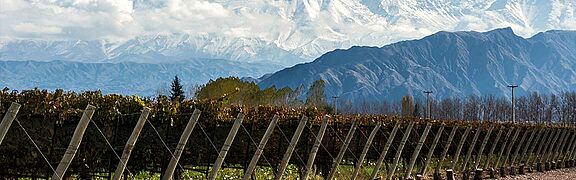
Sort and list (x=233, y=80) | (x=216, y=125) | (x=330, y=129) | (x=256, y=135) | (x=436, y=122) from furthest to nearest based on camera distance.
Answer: (x=233, y=80), (x=436, y=122), (x=330, y=129), (x=256, y=135), (x=216, y=125)

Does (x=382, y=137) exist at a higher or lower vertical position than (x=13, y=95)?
lower

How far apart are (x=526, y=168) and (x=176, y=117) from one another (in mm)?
16785

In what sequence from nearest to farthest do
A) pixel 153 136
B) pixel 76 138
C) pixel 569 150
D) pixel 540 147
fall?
1. pixel 76 138
2. pixel 153 136
3. pixel 540 147
4. pixel 569 150

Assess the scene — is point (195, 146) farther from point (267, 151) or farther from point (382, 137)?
point (382, 137)

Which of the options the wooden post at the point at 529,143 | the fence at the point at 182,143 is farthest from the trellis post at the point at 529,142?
the fence at the point at 182,143

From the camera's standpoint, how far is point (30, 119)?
12.9 m

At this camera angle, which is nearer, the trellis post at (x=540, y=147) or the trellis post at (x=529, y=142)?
the trellis post at (x=529, y=142)

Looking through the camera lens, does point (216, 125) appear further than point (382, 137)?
No

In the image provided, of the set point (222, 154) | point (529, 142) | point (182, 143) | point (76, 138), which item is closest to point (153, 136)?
point (222, 154)

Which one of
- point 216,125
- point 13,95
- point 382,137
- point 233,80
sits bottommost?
point 233,80

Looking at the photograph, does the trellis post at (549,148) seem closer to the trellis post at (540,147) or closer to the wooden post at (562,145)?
the trellis post at (540,147)

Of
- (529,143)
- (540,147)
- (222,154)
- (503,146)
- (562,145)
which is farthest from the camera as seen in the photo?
(562,145)

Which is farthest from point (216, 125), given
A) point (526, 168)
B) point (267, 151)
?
point (526, 168)

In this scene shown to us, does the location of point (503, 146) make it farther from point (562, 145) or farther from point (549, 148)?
point (562, 145)
